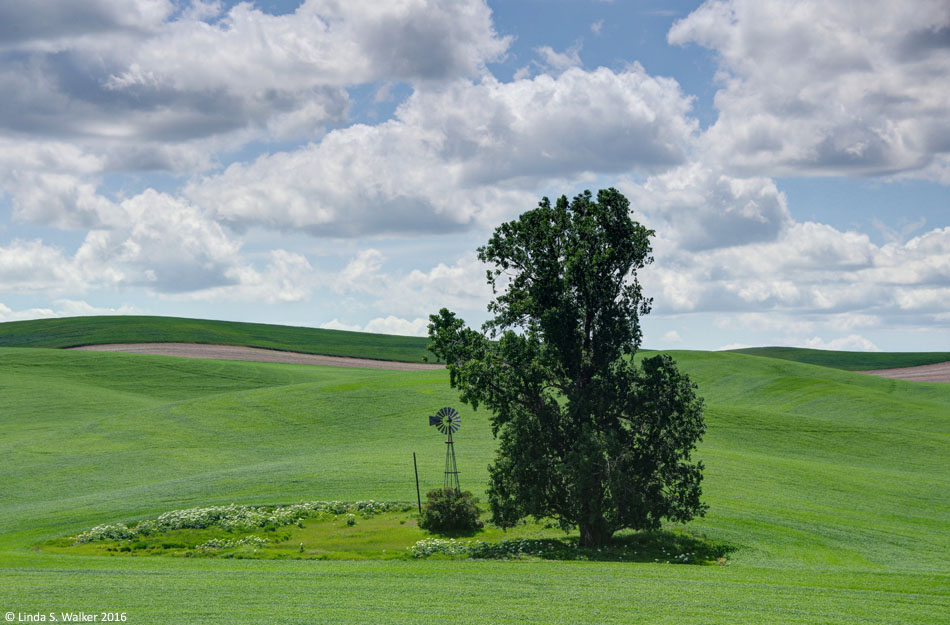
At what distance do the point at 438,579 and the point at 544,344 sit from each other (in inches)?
438

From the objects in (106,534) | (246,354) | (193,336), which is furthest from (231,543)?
(193,336)

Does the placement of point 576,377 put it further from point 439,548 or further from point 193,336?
point 193,336

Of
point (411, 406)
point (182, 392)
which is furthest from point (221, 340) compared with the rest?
point (411, 406)

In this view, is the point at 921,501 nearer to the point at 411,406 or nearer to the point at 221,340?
the point at 411,406

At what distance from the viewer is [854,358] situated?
4641 inches

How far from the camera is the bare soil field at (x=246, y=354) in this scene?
95312 mm

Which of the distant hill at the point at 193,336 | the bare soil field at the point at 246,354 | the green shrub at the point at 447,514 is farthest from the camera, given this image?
the distant hill at the point at 193,336

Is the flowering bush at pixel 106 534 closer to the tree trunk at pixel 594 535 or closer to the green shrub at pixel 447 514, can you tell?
the green shrub at pixel 447 514

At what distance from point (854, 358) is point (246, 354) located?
9006cm

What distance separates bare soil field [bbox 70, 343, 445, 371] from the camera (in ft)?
313

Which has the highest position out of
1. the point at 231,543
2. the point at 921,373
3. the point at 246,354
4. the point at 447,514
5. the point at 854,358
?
the point at 246,354

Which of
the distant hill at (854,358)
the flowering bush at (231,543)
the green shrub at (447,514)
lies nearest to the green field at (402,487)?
the flowering bush at (231,543)

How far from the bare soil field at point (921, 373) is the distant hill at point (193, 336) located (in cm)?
5932

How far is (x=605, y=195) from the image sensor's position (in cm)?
3017
